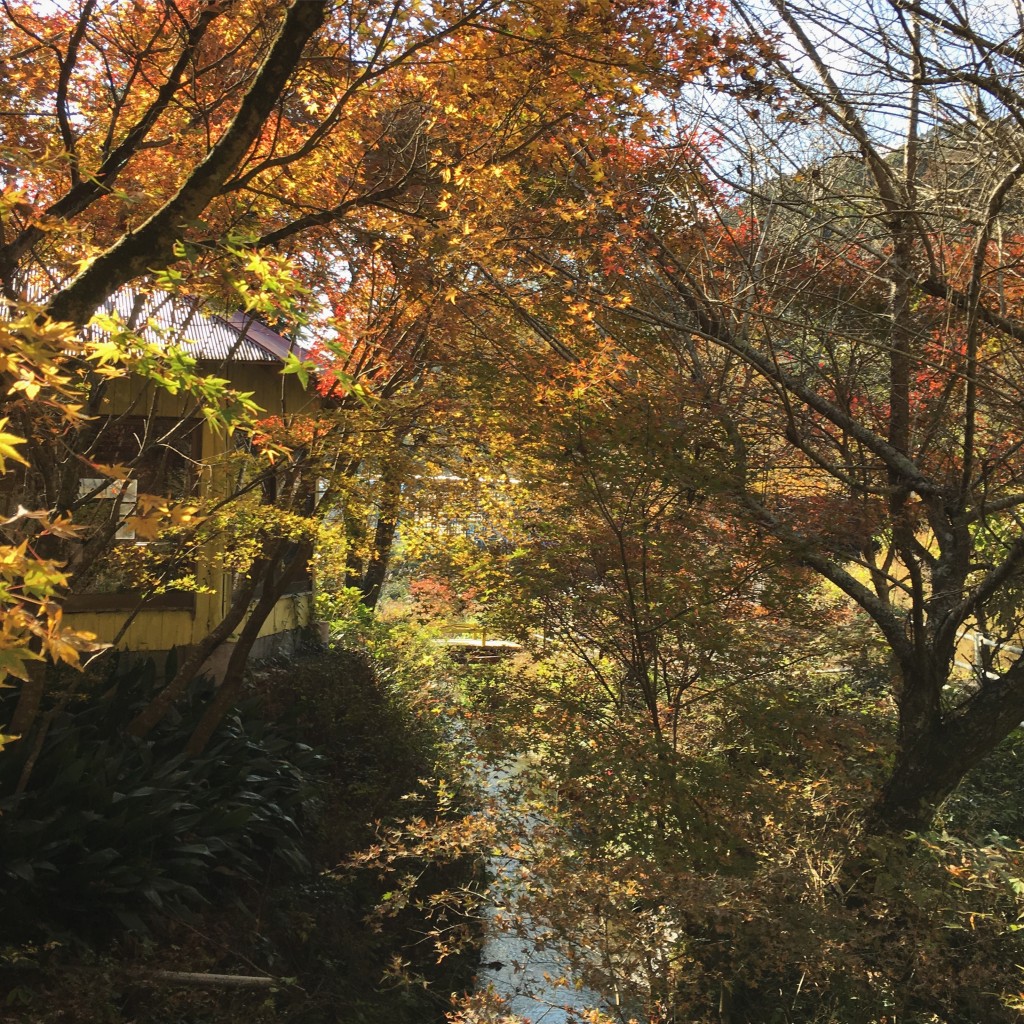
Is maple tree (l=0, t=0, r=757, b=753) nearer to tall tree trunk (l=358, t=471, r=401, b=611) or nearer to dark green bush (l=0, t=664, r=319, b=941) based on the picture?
tall tree trunk (l=358, t=471, r=401, b=611)

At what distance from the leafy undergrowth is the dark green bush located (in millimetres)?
14

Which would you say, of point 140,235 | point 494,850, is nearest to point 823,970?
point 494,850

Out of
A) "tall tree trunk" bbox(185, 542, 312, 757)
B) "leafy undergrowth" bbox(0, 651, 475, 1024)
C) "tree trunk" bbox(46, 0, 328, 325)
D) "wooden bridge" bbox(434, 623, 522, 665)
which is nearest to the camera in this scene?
"tree trunk" bbox(46, 0, 328, 325)

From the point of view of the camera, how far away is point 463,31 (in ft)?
12.4

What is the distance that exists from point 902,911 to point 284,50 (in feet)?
16.8

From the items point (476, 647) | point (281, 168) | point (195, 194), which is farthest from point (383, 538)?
point (195, 194)

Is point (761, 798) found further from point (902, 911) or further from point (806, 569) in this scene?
point (806, 569)

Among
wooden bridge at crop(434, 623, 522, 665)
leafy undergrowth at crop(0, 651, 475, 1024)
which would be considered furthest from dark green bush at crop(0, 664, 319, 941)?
wooden bridge at crop(434, 623, 522, 665)

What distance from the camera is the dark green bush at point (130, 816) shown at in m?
4.99

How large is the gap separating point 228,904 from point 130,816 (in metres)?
1.04

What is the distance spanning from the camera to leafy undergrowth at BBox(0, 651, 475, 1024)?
4.73 metres

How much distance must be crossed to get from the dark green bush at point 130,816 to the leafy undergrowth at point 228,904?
0.6 inches

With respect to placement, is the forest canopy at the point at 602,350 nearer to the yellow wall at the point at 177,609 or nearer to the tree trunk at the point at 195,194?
the tree trunk at the point at 195,194

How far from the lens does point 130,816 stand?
553 centimetres
